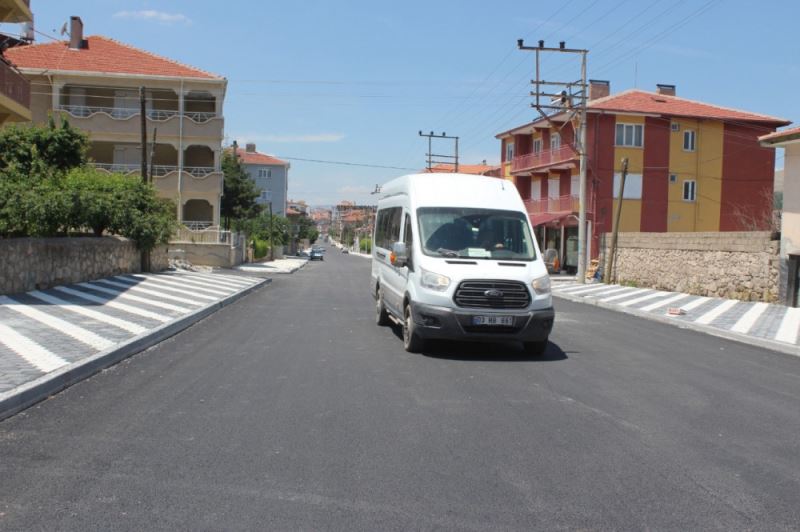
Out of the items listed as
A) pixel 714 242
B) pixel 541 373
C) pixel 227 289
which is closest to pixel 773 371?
pixel 541 373

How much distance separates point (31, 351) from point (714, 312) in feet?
51.8

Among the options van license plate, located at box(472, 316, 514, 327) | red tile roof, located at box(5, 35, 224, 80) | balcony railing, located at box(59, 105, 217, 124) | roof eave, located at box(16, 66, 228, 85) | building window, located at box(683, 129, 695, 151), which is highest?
red tile roof, located at box(5, 35, 224, 80)

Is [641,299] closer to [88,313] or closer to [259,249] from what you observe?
[88,313]

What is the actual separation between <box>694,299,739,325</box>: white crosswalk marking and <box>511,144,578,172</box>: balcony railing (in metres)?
21.1

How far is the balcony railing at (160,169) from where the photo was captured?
42.6 meters

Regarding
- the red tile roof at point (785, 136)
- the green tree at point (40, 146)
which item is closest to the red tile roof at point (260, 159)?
the green tree at point (40, 146)

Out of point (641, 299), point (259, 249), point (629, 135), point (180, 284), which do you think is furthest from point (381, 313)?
point (259, 249)

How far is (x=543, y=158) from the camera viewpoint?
47625mm

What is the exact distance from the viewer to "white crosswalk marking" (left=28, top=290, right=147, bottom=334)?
1180 cm

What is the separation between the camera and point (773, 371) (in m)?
10.3

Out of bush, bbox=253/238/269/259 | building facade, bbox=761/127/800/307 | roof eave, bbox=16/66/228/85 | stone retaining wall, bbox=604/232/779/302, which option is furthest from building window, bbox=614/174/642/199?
bush, bbox=253/238/269/259

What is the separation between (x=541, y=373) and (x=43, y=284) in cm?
1227

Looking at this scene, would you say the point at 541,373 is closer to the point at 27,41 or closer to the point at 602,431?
the point at 602,431

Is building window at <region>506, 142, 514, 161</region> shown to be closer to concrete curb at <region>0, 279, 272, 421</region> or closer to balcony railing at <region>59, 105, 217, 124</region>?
balcony railing at <region>59, 105, 217, 124</region>
